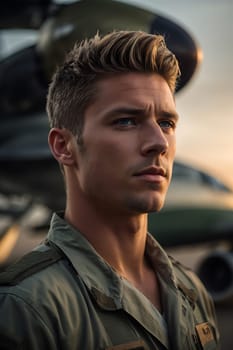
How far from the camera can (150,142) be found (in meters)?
1.65

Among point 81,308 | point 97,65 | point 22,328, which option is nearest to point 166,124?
point 97,65

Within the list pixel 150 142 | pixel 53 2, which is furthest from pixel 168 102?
pixel 53 2

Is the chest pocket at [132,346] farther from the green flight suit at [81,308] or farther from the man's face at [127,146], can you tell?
the man's face at [127,146]

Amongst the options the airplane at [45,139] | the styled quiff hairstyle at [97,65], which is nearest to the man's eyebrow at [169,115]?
the styled quiff hairstyle at [97,65]

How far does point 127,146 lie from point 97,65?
25cm

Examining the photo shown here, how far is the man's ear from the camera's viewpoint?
1776 millimetres

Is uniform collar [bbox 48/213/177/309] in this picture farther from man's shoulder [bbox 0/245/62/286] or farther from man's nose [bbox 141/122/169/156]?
man's nose [bbox 141/122/169/156]

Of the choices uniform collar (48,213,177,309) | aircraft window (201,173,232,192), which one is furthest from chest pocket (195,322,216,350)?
aircraft window (201,173,232,192)

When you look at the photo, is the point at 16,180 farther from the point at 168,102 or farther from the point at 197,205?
the point at 168,102

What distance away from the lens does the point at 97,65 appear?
1701 millimetres

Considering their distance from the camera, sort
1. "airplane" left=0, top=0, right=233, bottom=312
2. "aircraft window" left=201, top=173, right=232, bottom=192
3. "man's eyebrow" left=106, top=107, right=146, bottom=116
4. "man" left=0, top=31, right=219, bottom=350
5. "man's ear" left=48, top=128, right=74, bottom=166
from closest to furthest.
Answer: "man" left=0, top=31, right=219, bottom=350 → "man's eyebrow" left=106, top=107, right=146, bottom=116 → "man's ear" left=48, top=128, right=74, bottom=166 → "airplane" left=0, top=0, right=233, bottom=312 → "aircraft window" left=201, top=173, right=232, bottom=192

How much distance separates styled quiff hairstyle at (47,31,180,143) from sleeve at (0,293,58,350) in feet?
1.70

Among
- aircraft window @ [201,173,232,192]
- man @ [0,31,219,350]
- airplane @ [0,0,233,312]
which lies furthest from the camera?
aircraft window @ [201,173,232,192]

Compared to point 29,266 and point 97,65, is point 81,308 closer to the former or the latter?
point 29,266
